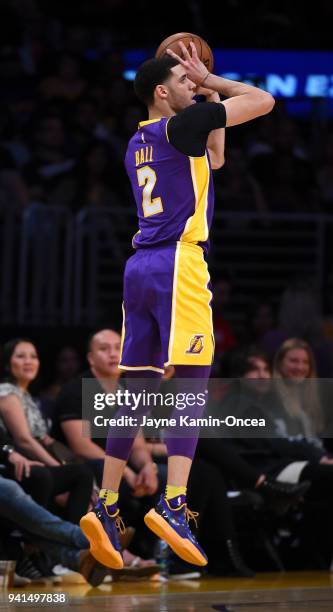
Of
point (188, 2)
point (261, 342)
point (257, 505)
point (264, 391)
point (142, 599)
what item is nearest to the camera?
point (142, 599)

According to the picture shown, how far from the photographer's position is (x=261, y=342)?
33.0 feet

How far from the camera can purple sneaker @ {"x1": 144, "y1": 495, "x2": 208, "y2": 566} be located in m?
5.13

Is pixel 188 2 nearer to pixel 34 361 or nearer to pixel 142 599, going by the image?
pixel 34 361

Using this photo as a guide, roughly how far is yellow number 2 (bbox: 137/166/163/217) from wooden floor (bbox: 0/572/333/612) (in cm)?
184

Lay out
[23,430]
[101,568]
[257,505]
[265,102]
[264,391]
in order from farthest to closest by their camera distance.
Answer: [264,391], [257,505], [23,430], [101,568], [265,102]

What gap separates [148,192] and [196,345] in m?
0.74

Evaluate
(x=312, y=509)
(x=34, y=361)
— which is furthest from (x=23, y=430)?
(x=312, y=509)

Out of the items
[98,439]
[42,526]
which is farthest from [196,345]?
[98,439]

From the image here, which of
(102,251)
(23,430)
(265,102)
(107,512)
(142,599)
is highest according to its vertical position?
(102,251)

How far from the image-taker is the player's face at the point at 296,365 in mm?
8273

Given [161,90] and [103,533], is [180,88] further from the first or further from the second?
[103,533]

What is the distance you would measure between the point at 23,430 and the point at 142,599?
162 centimetres

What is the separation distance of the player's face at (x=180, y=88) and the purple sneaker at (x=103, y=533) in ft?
6.19

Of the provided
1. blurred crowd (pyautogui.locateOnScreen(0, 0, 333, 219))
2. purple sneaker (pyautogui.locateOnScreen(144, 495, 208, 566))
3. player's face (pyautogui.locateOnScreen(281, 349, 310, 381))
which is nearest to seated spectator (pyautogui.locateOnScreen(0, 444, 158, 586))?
purple sneaker (pyautogui.locateOnScreen(144, 495, 208, 566))
